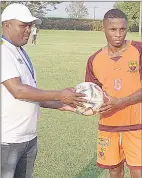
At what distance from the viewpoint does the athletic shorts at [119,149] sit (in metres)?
4.46

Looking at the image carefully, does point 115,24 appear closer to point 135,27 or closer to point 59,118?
point 59,118

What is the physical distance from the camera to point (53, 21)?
44062 millimetres

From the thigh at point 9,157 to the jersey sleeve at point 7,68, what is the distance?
600 mm

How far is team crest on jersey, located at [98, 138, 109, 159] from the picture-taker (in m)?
4.59

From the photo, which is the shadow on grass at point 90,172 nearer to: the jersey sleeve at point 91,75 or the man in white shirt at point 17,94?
the jersey sleeve at point 91,75

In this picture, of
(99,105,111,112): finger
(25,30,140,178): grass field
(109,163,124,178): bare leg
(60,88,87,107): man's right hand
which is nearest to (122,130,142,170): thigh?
(109,163,124,178): bare leg

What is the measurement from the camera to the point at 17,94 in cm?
370

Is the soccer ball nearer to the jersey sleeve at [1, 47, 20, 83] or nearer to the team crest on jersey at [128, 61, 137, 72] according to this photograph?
the team crest on jersey at [128, 61, 137, 72]

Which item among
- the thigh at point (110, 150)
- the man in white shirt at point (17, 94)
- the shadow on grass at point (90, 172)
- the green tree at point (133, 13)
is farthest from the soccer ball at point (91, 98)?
the green tree at point (133, 13)

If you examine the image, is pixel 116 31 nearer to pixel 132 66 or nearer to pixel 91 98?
pixel 132 66

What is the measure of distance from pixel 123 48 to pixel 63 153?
250 cm

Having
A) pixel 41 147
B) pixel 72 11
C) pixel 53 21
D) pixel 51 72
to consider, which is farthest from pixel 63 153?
pixel 72 11

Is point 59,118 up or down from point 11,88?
down

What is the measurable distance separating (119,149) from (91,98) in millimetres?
725
